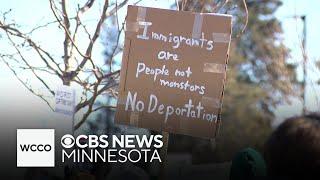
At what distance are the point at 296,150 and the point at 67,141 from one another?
252 centimetres

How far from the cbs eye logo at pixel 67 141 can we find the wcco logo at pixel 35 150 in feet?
0.51

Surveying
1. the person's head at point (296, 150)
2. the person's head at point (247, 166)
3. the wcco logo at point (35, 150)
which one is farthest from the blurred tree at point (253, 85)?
the person's head at point (296, 150)

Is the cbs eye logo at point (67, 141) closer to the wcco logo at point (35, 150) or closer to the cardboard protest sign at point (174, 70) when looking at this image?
the wcco logo at point (35, 150)

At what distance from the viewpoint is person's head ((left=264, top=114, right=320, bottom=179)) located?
1244 mm

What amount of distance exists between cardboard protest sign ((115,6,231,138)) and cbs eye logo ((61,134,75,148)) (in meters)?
0.72

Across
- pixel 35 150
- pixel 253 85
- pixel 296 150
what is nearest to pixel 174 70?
pixel 35 150

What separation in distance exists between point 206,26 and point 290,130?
1609mm

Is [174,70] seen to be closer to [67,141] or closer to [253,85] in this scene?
[67,141]

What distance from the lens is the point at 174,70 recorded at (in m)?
2.86

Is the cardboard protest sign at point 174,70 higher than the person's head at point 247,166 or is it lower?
higher

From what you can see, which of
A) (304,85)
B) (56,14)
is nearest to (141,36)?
(56,14)

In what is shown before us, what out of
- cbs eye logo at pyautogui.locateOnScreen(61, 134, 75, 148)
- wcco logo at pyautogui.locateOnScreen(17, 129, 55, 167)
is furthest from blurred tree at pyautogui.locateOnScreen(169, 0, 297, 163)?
wcco logo at pyautogui.locateOnScreen(17, 129, 55, 167)

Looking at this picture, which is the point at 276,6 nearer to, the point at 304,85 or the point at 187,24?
the point at 304,85

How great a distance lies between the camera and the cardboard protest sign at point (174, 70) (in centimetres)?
282
